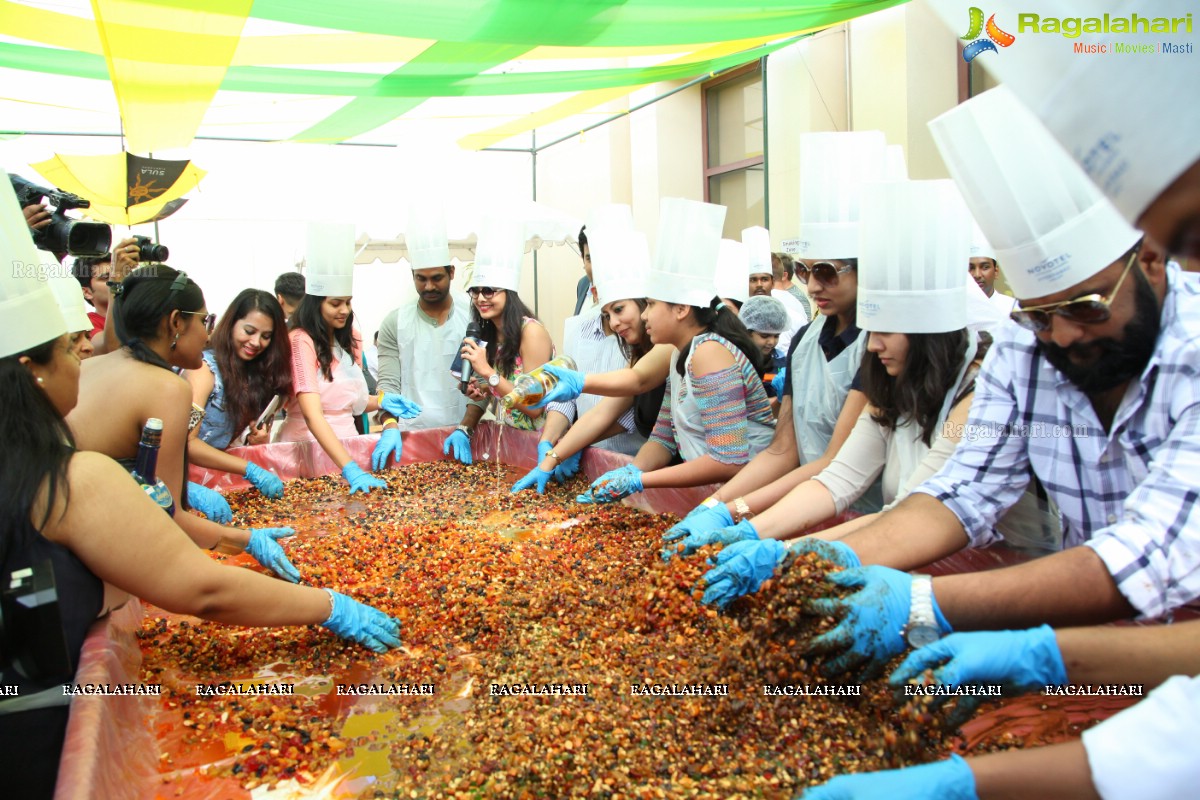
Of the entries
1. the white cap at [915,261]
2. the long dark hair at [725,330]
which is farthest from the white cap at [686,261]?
the white cap at [915,261]

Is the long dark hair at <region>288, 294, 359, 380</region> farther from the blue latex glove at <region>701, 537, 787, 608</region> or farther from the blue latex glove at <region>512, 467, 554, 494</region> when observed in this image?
the blue latex glove at <region>701, 537, 787, 608</region>

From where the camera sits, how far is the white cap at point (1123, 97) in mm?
678

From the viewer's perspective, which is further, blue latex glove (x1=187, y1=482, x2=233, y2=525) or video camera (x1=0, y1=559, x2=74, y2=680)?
blue latex glove (x1=187, y1=482, x2=233, y2=525)

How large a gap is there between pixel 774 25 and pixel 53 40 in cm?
314

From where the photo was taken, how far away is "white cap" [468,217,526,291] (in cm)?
399

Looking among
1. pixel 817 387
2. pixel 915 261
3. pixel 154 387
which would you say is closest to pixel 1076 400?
pixel 915 261

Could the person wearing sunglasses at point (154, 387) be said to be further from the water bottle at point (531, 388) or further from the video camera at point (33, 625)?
the water bottle at point (531, 388)

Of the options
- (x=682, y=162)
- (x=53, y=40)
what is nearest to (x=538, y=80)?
(x=53, y=40)

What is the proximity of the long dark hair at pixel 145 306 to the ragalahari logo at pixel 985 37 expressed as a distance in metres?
2.02

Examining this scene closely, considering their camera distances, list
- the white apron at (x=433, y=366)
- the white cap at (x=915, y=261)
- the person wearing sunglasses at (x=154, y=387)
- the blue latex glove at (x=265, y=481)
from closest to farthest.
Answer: the white cap at (x=915, y=261), the person wearing sunglasses at (x=154, y=387), the blue latex glove at (x=265, y=481), the white apron at (x=433, y=366)

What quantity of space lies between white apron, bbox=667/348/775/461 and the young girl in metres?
1.77

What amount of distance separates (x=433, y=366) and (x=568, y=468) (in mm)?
1285

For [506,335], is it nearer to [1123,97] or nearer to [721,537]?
[721,537]

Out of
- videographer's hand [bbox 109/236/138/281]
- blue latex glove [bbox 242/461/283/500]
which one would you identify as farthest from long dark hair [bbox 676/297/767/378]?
videographer's hand [bbox 109/236/138/281]
